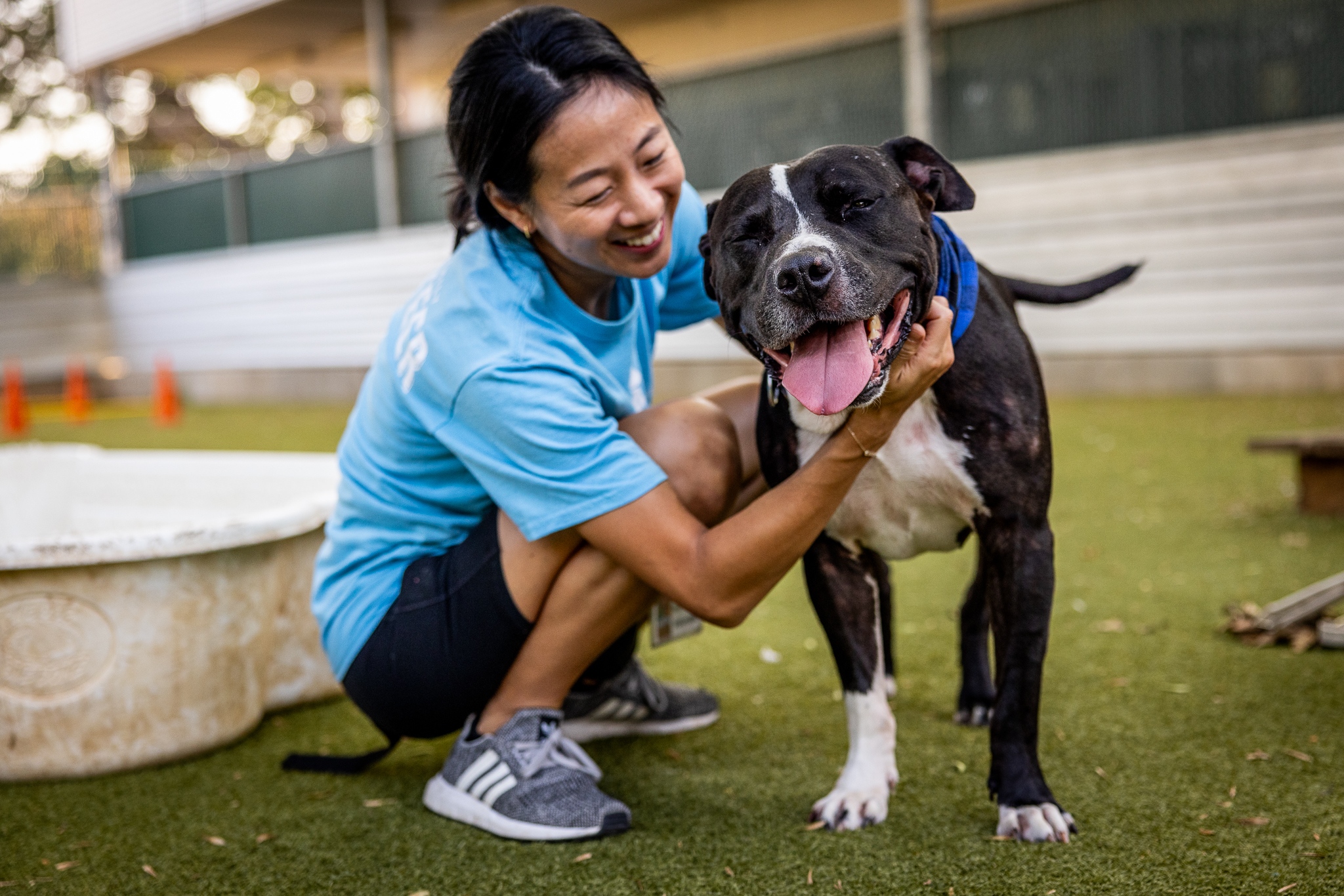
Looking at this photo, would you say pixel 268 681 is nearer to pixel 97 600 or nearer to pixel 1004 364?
pixel 97 600

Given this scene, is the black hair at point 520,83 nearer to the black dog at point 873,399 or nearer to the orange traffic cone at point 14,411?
the black dog at point 873,399

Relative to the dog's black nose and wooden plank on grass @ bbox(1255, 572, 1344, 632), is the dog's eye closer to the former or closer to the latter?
the dog's black nose

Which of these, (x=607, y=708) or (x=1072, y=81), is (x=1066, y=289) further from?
(x=1072, y=81)

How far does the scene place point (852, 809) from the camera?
202 cm

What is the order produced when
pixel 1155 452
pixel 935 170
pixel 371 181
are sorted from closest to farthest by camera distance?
1. pixel 935 170
2. pixel 1155 452
3. pixel 371 181

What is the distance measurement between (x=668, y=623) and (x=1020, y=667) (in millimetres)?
832

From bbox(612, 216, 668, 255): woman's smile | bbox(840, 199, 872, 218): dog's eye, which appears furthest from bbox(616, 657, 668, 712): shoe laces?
bbox(840, 199, 872, 218): dog's eye

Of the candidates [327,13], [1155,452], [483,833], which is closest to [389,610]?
[483,833]

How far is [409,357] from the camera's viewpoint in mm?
2158

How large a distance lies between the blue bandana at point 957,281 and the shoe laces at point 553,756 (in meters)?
1.03

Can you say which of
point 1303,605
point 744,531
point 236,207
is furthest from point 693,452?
point 236,207

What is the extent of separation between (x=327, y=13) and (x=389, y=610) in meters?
11.5

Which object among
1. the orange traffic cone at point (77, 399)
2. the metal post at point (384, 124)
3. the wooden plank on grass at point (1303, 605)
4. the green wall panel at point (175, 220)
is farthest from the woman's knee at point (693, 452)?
the green wall panel at point (175, 220)

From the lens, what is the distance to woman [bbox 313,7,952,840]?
2.01 metres
